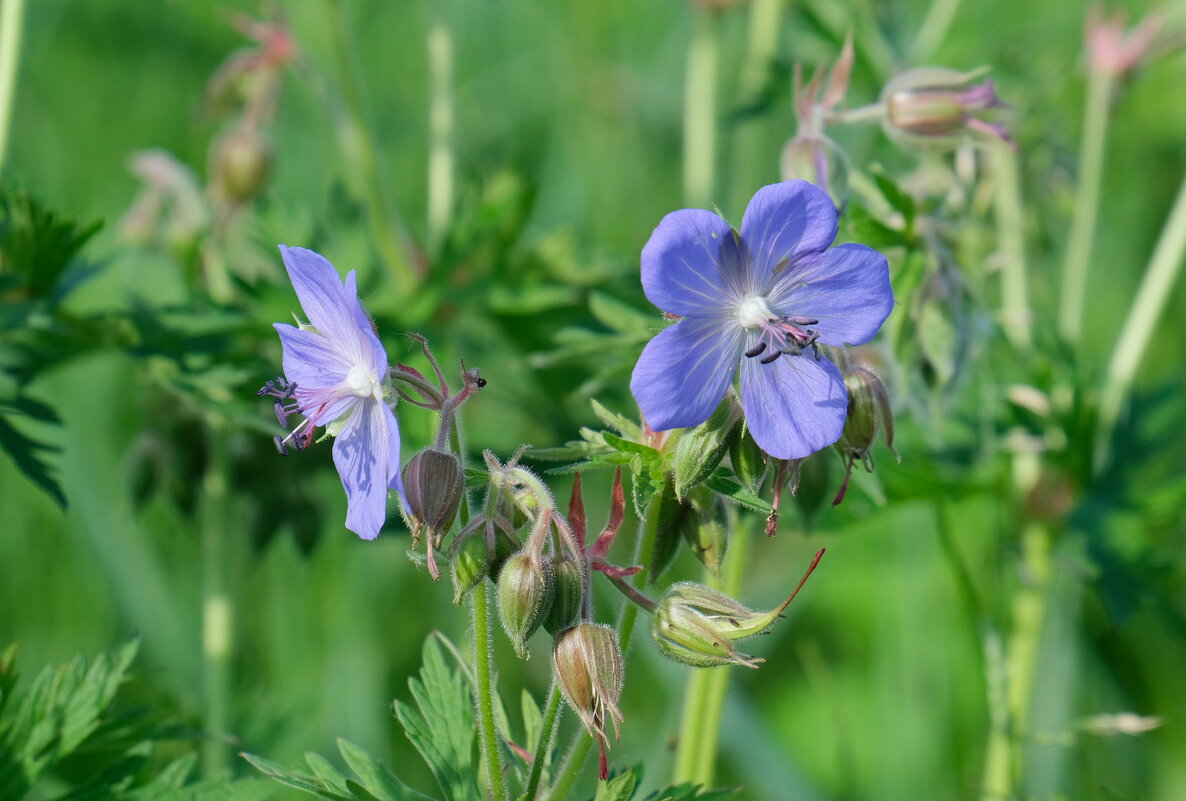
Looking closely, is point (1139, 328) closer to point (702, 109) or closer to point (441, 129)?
point (702, 109)

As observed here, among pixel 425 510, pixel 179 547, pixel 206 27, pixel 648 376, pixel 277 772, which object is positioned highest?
pixel 206 27

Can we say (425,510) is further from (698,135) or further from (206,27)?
(206,27)

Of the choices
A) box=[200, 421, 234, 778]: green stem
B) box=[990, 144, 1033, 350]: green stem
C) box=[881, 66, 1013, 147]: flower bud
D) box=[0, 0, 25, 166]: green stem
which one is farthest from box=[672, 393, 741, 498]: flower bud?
box=[0, 0, 25, 166]: green stem

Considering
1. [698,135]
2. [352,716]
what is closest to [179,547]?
[352,716]

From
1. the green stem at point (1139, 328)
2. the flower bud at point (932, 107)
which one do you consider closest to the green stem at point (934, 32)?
the green stem at point (1139, 328)

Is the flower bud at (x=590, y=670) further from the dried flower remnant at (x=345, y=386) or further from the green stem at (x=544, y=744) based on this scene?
the dried flower remnant at (x=345, y=386)

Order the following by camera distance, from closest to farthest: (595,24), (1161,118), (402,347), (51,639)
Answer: (402,347), (51,639), (1161,118), (595,24)

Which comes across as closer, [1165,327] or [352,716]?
[352,716]

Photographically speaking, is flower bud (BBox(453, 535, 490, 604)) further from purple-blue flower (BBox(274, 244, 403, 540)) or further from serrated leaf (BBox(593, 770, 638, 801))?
serrated leaf (BBox(593, 770, 638, 801))
